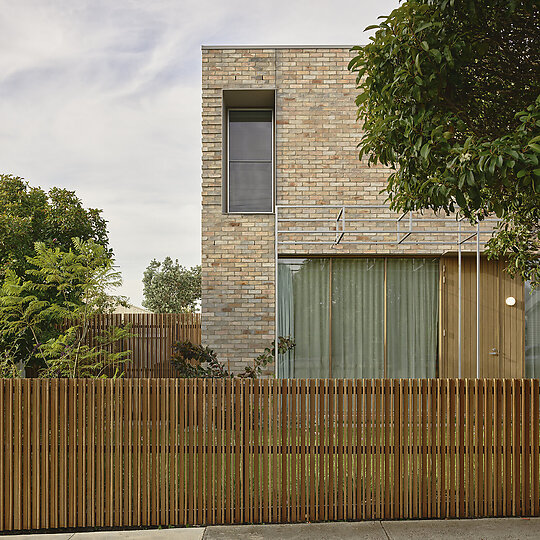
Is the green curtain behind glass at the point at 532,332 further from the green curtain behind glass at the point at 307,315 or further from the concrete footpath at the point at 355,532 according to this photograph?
the concrete footpath at the point at 355,532

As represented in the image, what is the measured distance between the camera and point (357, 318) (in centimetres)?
938

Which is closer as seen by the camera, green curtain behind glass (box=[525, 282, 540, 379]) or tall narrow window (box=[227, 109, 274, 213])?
green curtain behind glass (box=[525, 282, 540, 379])

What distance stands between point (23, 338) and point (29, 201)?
6904 millimetres

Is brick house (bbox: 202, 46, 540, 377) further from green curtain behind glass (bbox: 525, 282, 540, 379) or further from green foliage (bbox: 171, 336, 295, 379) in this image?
green foliage (bbox: 171, 336, 295, 379)

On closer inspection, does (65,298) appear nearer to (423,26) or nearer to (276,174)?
(276,174)

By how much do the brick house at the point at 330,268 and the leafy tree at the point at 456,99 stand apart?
16.0ft

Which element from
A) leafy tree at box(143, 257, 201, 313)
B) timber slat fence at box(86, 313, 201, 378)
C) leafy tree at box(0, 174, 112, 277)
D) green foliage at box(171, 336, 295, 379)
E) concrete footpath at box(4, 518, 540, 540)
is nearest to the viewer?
concrete footpath at box(4, 518, 540, 540)

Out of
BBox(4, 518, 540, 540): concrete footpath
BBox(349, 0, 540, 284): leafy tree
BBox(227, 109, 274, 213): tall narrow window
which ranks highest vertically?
BBox(227, 109, 274, 213): tall narrow window

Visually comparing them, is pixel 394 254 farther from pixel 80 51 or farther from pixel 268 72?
pixel 80 51

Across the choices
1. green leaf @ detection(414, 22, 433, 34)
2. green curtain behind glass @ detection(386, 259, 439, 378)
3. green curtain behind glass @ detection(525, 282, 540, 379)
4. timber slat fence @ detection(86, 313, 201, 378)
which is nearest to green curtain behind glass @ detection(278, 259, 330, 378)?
green curtain behind glass @ detection(386, 259, 439, 378)

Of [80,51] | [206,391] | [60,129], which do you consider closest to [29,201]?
[60,129]

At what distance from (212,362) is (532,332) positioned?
554 cm

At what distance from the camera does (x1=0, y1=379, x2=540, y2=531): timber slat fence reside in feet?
15.9

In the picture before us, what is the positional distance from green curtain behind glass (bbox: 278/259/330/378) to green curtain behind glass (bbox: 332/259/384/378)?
165 mm
